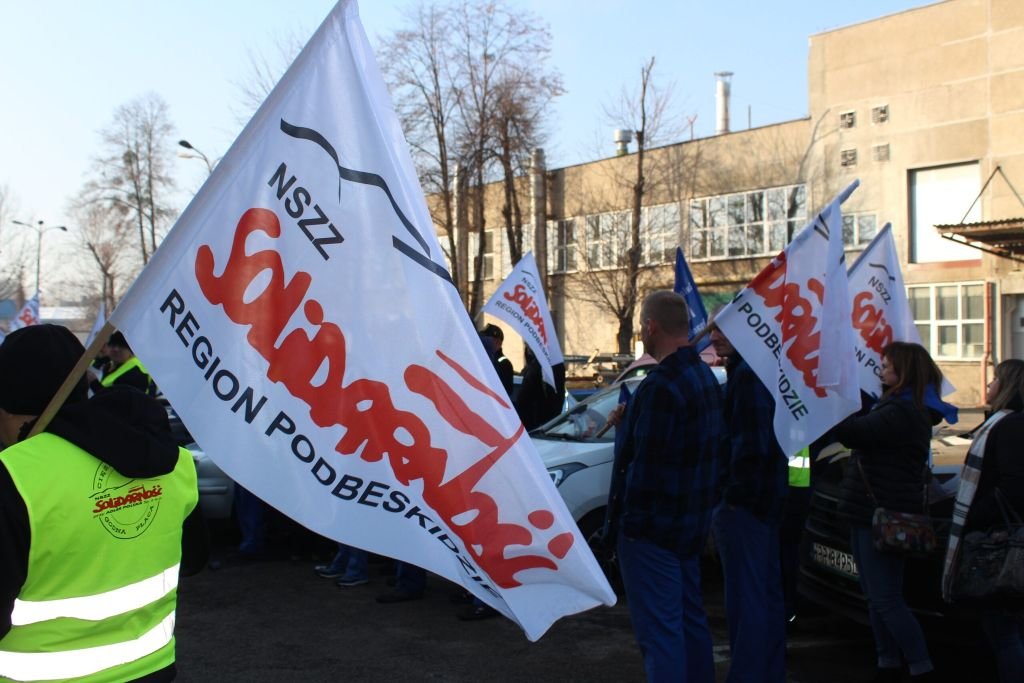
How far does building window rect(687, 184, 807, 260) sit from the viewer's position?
1088 inches

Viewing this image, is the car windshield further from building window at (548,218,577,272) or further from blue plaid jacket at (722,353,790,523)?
building window at (548,218,577,272)

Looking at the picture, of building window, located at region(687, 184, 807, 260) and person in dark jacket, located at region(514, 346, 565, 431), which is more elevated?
building window, located at region(687, 184, 807, 260)

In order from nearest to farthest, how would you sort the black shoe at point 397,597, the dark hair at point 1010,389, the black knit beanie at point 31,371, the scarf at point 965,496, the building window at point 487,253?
the black knit beanie at point 31,371, the scarf at point 965,496, the dark hair at point 1010,389, the black shoe at point 397,597, the building window at point 487,253

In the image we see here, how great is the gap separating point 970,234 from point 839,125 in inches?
248

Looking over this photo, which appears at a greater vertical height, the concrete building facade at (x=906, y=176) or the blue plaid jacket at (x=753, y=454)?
the concrete building facade at (x=906, y=176)

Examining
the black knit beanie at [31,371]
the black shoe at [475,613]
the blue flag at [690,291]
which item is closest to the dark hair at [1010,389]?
the black shoe at [475,613]

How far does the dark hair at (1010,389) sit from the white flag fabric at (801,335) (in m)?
0.73

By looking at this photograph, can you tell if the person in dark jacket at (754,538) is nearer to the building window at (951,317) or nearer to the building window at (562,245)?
the building window at (951,317)

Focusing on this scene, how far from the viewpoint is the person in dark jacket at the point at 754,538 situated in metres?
4.68

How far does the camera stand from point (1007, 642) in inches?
168

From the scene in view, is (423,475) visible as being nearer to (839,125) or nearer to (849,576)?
(849,576)

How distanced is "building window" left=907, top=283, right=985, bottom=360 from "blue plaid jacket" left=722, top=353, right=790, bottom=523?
2098 cm

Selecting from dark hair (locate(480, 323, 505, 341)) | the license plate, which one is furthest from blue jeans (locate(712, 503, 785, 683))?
dark hair (locate(480, 323, 505, 341))

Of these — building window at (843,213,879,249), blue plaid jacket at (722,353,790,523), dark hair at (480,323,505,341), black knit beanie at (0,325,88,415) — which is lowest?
blue plaid jacket at (722,353,790,523)
